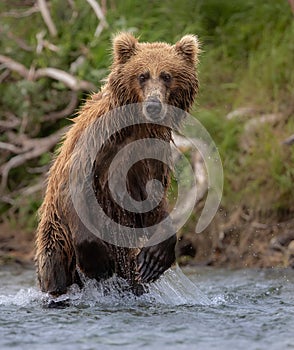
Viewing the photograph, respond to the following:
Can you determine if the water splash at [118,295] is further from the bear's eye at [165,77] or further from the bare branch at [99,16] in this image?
the bare branch at [99,16]

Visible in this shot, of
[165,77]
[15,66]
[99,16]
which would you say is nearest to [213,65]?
[99,16]

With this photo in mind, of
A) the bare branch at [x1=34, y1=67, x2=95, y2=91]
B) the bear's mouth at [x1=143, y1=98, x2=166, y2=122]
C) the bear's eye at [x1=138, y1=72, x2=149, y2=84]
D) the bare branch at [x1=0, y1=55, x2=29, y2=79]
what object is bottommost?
the bear's mouth at [x1=143, y1=98, x2=166, y2=122]

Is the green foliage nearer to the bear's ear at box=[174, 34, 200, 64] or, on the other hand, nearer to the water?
the water

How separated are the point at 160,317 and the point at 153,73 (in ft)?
5.08

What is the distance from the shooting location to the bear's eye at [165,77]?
6398 mm

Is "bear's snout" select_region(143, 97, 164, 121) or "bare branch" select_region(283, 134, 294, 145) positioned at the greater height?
"bare branch" select_region(283, 134, 294, 145)

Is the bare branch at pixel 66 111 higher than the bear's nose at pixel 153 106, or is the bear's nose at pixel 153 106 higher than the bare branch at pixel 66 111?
the bare branch at pixel 66 111

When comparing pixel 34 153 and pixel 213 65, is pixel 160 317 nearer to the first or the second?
pixel 34 153

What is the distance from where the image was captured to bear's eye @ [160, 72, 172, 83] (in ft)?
21.0

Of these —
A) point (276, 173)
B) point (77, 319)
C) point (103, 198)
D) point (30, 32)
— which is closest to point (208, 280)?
point (276, 173)

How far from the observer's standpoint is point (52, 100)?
10883mm

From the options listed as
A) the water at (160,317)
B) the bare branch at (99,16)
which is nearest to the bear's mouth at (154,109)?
the water at (160,317)

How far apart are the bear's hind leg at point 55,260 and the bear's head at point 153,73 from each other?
1002 mm

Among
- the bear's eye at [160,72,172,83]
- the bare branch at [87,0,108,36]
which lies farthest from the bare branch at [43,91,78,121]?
the bear's eye at [160,72,172,83]
